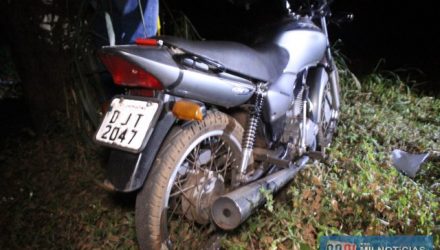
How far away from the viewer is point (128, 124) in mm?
1425

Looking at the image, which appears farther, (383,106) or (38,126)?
(383,106)

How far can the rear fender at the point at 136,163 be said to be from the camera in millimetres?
1416

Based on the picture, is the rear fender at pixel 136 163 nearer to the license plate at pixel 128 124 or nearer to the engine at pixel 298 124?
the license plate at pixel 128 124

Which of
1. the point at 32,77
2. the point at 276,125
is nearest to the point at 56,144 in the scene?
the point at 32,77

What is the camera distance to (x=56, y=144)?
2979mm

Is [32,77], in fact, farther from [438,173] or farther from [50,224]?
[438,173]

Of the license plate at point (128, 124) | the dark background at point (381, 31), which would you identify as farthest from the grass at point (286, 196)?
the dark background at point (381, 31)

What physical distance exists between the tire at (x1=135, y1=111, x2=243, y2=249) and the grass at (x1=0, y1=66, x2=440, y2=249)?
0.80ft

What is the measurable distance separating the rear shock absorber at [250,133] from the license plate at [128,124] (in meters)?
0.56

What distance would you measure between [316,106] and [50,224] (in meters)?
2.06

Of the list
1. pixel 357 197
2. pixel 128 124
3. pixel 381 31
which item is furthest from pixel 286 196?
pixel 381 31

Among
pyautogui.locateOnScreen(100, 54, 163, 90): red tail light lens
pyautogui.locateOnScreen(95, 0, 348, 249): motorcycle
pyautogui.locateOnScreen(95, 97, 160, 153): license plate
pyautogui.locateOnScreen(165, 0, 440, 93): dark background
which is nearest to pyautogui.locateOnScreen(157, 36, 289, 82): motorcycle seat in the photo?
pyautogui.locateOnScreen(95, 0, 348, 249): motorcycle

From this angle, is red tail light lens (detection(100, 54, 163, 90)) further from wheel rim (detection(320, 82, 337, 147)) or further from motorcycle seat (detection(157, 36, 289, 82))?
wheel rim (detection(320, 82, 337, 147))

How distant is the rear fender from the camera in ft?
4.65
